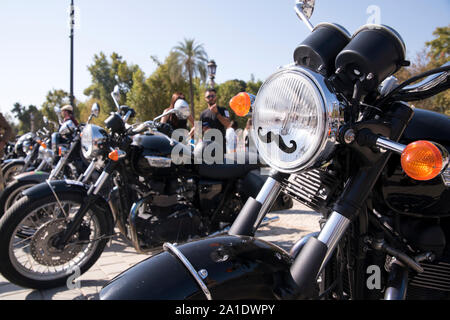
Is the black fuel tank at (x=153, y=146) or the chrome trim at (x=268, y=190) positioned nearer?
the chrome trim at (x=268, y=190)

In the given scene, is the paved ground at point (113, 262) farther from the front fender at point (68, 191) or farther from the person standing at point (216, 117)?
the person standing at point (216, 117)

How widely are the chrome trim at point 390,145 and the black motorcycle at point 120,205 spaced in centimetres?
186

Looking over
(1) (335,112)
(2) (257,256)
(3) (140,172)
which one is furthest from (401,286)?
(3) (140,172)

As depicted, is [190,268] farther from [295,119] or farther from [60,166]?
[60,166]

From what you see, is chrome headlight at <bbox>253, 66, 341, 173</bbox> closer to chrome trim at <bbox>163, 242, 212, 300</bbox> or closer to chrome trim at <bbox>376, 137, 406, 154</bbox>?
chrome trim at <bbox>376, 137, 406, 154</bbox>

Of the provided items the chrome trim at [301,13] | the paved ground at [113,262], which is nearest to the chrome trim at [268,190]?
the chrome trim at [301,13]

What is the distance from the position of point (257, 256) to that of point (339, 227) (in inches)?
9.7

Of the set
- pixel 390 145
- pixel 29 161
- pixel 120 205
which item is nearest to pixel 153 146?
pixel 120 205

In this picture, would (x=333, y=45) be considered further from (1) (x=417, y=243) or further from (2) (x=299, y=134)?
(1) (x=417, y=243)

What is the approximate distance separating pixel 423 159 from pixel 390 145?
85 millimetres

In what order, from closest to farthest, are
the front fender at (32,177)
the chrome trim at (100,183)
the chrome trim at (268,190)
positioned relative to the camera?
the chrome trim at (268,190)
the chrome trim at (100,183)
the front fender at (32,177)

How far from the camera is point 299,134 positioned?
940 millimetres

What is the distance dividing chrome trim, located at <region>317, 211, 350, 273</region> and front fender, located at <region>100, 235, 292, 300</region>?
12 centimetres

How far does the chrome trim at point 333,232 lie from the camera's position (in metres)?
0.88
